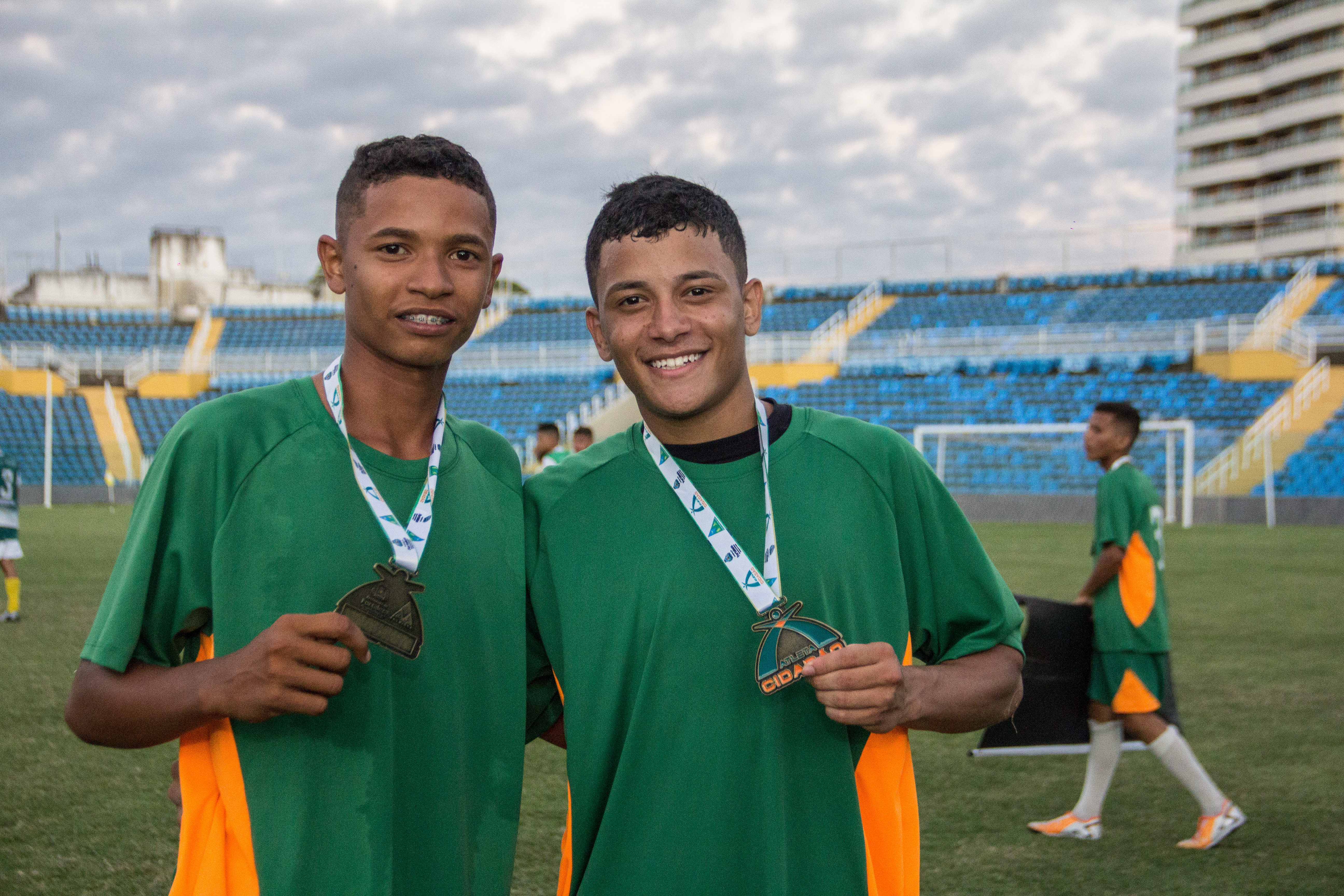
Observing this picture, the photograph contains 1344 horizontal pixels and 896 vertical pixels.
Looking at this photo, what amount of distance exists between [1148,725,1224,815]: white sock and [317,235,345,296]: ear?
14.7 ft

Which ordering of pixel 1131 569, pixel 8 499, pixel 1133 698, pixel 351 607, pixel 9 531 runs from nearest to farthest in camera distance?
pixel 351 607 → pixel 1133 698 → pixel 1131 569 → pixel 9 531 → pixel 8 499

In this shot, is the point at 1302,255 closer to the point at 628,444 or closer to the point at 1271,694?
the point at 1271,694

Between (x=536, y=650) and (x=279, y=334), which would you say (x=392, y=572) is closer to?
(x=536, y=650)

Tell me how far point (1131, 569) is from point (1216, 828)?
1.20 m

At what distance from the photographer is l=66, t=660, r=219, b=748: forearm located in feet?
5.24

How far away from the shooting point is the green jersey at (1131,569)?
17.0ft

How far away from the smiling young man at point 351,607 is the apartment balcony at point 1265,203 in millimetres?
58701

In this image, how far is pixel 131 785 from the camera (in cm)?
539

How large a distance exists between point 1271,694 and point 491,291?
7.26 m

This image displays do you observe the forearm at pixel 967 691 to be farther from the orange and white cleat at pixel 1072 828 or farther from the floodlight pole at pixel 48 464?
the floodlight pole at pixel 48 464

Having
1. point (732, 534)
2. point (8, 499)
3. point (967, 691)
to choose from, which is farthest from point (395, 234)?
point (8, 499)

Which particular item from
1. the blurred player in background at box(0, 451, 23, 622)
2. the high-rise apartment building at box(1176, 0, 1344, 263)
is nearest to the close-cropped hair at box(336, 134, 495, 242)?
the blurred player in background at box(0, 451, 23, 622)

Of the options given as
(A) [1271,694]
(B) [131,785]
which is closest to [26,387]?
(B) [131,785]

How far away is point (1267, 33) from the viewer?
55.1m
